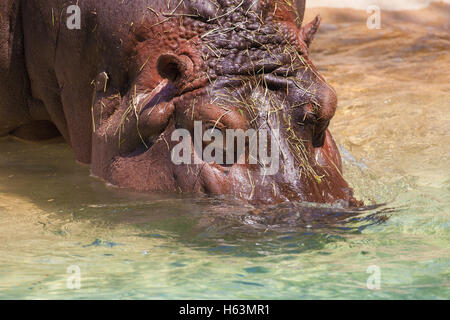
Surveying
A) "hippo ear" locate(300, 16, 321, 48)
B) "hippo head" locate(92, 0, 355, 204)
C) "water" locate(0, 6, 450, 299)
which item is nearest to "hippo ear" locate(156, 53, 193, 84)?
"hippo head" locate(92, 0, 355, 204)

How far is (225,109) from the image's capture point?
425 cm

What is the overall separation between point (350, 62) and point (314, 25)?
13.7 feet

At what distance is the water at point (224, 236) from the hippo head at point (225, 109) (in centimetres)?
15

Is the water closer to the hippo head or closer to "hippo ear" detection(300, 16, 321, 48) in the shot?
the hippo head

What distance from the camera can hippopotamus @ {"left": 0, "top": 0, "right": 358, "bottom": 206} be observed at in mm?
4262

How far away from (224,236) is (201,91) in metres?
0.92

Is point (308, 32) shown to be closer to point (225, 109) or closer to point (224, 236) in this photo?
point (225, 109)

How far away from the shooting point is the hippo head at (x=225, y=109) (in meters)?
4.25

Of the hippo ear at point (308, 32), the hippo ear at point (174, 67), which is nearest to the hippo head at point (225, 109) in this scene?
the hippo ear at point (174, 67)

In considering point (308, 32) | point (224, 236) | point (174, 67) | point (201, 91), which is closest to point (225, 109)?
point (201, 91)

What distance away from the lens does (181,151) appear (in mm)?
4359

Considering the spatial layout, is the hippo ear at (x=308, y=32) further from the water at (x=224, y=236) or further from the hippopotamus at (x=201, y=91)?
the water at (x=224, y=236)
